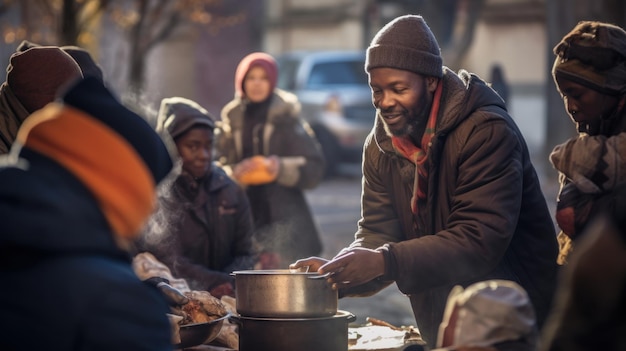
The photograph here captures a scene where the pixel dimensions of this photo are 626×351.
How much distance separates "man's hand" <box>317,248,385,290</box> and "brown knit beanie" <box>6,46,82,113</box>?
168cm

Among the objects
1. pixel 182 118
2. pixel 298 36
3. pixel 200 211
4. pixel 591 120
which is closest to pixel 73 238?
pixel 591 120

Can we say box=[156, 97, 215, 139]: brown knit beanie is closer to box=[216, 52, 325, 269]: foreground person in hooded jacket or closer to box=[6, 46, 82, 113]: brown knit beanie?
box=[6, 46, 82, 113]: brown knit beanie

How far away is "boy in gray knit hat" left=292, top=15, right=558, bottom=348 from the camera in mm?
5059

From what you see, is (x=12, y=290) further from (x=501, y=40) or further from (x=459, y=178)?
(x=501, y=40)

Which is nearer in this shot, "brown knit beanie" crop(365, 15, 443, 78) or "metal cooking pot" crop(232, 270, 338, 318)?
"metal cooking pot" crop(232, 270, 338, 318)

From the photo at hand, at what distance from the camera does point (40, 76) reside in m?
5.94

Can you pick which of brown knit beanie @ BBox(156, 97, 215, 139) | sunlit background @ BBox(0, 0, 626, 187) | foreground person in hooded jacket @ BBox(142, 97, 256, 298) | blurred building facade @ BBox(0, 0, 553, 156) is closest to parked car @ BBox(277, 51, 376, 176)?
sunlit background @ BBox(0, 0, 626, 187)

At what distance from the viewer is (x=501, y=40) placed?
29.9 meters

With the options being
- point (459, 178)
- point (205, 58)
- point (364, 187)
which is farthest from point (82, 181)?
point (205, 58)

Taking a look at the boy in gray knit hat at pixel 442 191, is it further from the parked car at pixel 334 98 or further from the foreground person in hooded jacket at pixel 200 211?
the parked car at pixel 334 98

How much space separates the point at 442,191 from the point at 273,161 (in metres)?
4.16

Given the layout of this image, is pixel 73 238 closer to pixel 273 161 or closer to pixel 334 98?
pixel 273 161

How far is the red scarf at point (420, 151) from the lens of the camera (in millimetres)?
5250

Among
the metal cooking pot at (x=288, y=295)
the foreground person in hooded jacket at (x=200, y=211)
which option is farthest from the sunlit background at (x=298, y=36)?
the metal cooking pot at (x=288, y=295)
